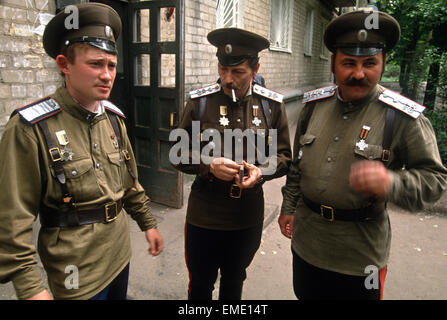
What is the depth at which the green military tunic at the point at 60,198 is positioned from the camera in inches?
47.7

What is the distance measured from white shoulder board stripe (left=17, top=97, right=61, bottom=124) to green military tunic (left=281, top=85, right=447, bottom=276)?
1304mm

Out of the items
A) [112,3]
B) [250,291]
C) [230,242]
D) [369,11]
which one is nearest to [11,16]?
[112,3]

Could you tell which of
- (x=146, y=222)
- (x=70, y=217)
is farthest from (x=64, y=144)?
(x=146, y=222)

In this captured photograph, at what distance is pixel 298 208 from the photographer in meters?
1.92

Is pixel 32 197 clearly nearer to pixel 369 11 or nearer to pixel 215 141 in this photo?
pixel 215 141

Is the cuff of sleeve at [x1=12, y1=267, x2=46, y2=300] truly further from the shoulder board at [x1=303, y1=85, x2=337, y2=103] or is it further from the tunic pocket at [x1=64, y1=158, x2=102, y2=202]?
the shoulder board at [x1=303, y1=85, x2=337, y2=103]

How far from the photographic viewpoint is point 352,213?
5.35 feet

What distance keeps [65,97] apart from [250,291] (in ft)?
7.55

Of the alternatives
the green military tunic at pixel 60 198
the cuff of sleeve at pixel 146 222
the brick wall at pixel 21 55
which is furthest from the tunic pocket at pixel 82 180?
the brick wall at pixel 21 55

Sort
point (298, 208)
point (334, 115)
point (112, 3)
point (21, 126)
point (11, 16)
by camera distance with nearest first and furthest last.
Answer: point (21, 126), point (334, 115), point (298, 208), point (11, 16), point (112, 3)

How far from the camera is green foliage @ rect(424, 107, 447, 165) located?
610 cm

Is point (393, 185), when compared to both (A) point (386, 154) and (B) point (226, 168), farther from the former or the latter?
(B) point (226, 168)

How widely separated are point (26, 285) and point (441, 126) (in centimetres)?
736

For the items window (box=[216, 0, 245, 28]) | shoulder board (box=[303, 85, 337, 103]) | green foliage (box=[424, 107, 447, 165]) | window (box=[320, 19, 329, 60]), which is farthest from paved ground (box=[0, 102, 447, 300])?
window (box=[320, 19, 329, 60])
